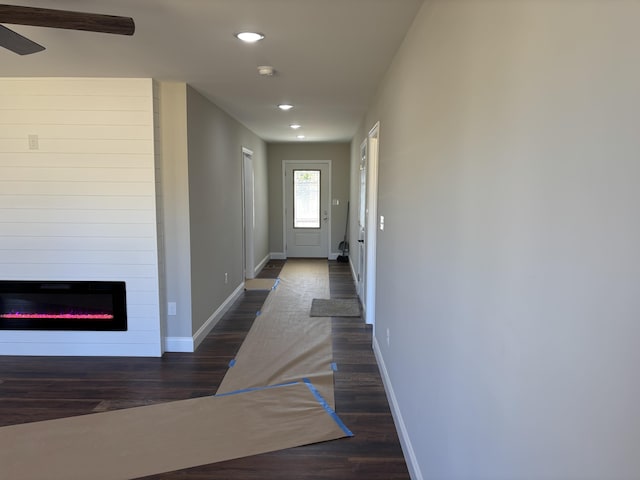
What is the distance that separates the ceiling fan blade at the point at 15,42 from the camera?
191cm

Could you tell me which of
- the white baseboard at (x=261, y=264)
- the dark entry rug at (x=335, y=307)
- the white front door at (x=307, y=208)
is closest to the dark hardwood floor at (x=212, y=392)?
the dark entry rug at (x=335, y=307)

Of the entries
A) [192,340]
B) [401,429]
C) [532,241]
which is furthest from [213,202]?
[532,241]

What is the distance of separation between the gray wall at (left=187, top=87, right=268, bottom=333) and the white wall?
0.41 m

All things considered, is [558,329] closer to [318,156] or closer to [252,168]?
[252,168]

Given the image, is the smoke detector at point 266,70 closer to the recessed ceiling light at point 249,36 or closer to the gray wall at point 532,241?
the recessed ceiling light at point 249,36

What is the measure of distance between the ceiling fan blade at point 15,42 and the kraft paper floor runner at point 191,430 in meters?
2.16

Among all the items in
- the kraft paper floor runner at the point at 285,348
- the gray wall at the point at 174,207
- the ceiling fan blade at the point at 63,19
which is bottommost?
the kraft paper floor runner at the point at 285,348

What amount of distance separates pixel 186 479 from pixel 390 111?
2.71 metres

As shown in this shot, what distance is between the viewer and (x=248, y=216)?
22.9ft

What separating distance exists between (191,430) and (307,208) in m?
6.83

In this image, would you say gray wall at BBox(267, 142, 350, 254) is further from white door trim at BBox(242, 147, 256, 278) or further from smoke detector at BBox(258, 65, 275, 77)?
smoke detector at BBox(258, 65, 275, 77)

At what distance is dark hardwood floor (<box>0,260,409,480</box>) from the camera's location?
2.34m

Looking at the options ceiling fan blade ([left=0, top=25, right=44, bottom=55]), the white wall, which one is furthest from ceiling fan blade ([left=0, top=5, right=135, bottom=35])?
the white wall

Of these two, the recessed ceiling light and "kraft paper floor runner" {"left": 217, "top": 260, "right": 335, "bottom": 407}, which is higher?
the recessed ceiling light
